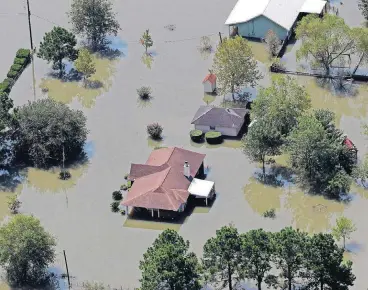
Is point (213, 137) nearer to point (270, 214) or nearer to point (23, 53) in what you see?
point (270, 214)

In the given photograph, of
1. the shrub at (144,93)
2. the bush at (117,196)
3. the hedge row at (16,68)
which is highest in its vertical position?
the hedge row at (16,68)

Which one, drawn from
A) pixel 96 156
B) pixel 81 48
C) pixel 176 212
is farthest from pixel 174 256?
pixel 81 48

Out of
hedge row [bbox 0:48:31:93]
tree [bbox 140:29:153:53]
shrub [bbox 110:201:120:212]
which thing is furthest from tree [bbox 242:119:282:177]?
hedge row [bbox 0:48:31:93]

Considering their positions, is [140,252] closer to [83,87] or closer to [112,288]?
[112,288]

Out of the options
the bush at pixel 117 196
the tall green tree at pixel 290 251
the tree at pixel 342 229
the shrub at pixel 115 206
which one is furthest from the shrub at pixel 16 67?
the tall green tree at pixel 290 251

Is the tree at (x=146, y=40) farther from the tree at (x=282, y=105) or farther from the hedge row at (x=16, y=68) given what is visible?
the tree at (x=282, y=105)

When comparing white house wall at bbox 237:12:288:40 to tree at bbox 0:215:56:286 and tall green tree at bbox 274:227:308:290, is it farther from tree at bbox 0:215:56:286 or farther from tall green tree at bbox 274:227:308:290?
tall green tree at bbox 274:227:308:290
